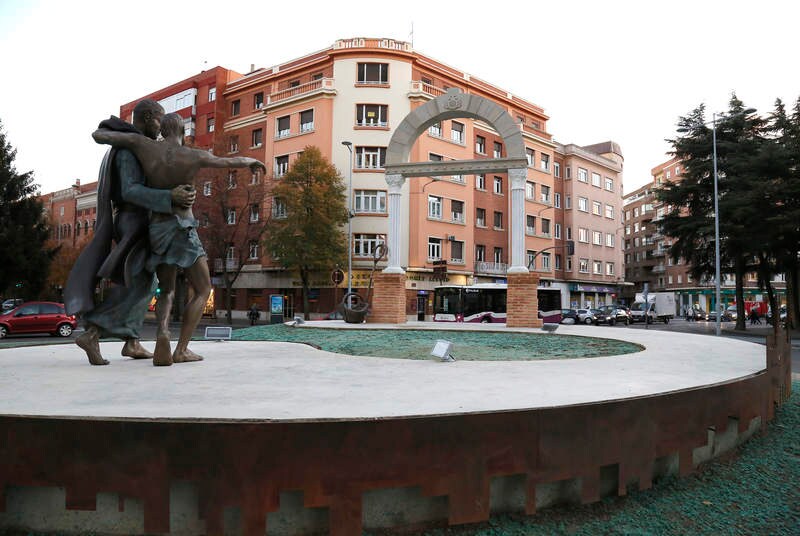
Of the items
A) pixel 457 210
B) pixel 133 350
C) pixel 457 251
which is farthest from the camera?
pixel 457 210

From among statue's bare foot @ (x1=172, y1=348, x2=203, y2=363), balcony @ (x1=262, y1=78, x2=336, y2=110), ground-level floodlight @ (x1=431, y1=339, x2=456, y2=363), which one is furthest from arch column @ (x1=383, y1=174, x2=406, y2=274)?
balcony @ (x1=262, y1=78, x2=336, y2=110)

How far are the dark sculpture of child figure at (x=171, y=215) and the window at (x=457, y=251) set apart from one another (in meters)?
33.5

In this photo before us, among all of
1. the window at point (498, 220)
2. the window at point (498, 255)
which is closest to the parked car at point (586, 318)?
the window at point (498, 255)

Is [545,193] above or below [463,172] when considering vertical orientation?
above

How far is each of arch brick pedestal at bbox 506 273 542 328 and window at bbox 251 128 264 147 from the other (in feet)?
104

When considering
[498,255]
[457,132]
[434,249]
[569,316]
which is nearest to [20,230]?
[434,249]

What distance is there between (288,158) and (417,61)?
11.5 meters

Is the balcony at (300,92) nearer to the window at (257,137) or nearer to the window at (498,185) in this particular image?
the window at (257,137)

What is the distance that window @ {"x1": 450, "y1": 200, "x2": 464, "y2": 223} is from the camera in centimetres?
3900

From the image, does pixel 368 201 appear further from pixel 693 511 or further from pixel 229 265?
pixel 693 511

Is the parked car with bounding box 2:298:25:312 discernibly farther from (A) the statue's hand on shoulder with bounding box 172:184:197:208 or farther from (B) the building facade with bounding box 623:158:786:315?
(B) the building facade with bounding box 623:158:786:315

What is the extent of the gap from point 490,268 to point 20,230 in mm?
31107

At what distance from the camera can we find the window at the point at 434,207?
3741cm

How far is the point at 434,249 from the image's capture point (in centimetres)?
3775
